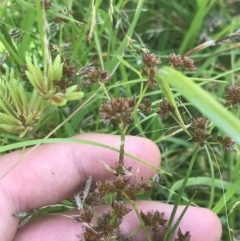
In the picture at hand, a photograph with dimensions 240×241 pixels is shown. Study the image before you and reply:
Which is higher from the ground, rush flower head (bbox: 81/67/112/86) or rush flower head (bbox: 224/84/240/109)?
rush flower head (bbox: 81/67/112/86)

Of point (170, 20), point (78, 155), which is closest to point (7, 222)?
point (78, 155)

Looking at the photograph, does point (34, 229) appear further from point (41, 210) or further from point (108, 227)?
point (108, 227)

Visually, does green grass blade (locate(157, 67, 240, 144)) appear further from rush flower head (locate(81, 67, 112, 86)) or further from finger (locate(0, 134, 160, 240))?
finger (locate(0, 134, 160, 240))

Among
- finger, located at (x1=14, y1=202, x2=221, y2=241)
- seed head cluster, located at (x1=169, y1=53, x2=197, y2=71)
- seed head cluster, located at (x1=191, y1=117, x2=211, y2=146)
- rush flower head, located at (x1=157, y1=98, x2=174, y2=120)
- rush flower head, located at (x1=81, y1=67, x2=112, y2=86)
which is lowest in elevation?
finger, located at (x1=14, y1=202, x2=221, y2=241)

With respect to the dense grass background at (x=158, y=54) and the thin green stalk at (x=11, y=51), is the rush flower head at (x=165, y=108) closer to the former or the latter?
the dense grass background at (x=158, y=54)

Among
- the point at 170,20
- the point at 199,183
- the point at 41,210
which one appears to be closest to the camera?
the point at 41,210

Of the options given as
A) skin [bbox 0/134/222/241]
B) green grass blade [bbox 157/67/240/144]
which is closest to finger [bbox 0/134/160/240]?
skin [bbox 0/134/222/241]
